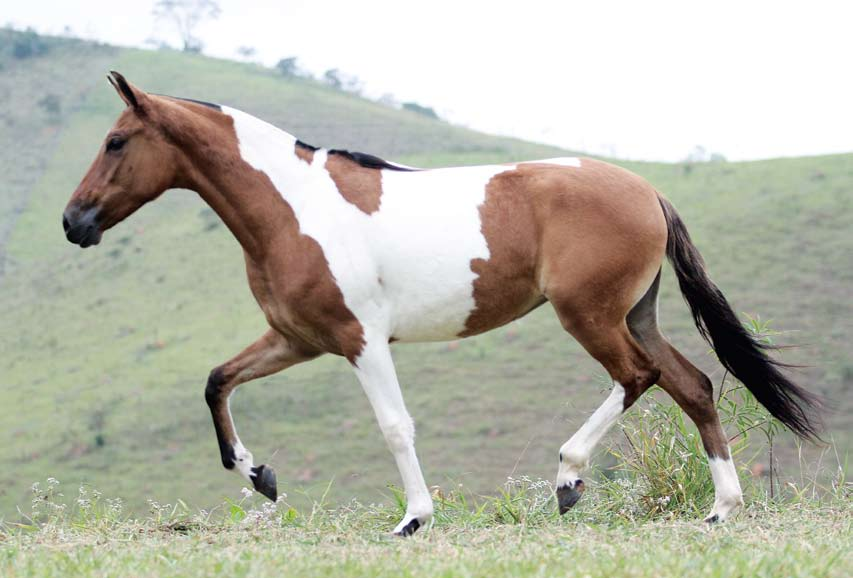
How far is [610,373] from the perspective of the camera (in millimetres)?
5293

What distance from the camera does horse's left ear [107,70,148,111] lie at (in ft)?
17.2

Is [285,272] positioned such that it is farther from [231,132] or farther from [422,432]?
[422,432]

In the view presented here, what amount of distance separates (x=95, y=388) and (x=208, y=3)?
34.7 metres

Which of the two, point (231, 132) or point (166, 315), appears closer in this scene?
point (231, 132)

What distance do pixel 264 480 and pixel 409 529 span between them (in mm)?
887

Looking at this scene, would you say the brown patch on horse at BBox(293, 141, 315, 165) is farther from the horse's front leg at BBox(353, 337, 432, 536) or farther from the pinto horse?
the horse's front leg at BBox(353, 337, 432, 536)

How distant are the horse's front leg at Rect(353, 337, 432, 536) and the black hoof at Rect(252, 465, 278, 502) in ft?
2.27

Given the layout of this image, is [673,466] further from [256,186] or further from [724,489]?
[256,186]

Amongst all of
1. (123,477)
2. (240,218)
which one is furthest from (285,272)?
(123,477)

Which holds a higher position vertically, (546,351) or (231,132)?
(231,132)

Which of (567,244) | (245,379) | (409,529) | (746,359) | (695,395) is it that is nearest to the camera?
(409,529)

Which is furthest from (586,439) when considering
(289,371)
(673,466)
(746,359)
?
(289,371)

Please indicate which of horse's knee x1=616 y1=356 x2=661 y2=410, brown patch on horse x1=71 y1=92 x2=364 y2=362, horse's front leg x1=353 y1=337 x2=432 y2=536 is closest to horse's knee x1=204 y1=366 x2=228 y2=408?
brown patch on horse x1=71 y1=92 x2=364 y2=362

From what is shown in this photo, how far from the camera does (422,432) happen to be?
2811cm
